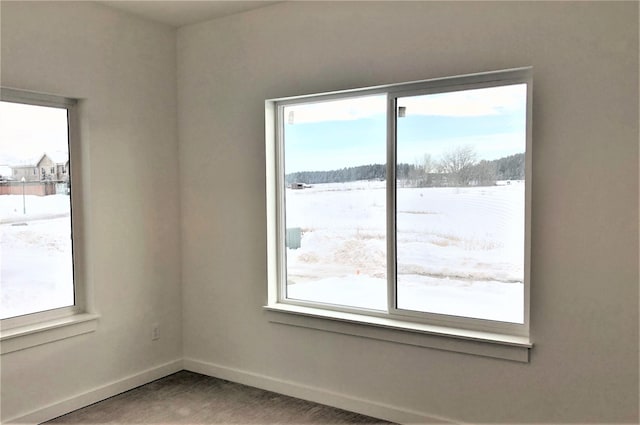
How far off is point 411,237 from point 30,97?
252 cm

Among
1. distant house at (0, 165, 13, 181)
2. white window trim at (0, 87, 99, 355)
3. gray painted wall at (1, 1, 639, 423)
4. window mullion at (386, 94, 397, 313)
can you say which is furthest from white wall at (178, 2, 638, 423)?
distant house at (0, 165, 13, 181)

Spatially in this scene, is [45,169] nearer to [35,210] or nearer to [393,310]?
[35,210]

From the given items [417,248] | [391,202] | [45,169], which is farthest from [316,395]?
[45,169]

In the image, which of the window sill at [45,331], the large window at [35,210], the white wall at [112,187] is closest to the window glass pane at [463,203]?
the white wall at [112,187]

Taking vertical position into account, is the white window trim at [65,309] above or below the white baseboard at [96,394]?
above

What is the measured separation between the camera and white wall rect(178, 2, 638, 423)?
250 centimetres

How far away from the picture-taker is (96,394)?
3.50 metres

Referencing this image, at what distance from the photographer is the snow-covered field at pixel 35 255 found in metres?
3.14

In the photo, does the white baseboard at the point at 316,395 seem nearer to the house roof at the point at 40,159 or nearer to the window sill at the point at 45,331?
the window sill at the point at 45,331

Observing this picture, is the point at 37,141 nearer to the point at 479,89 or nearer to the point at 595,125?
the point at 479,89

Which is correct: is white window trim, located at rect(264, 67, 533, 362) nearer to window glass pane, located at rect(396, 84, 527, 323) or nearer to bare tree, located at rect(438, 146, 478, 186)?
window glass pane, located at rect(396, 84, 527, 323)

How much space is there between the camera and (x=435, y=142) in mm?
3076

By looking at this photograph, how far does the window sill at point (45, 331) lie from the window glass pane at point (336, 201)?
4.53 ft

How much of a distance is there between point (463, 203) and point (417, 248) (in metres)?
0.40
